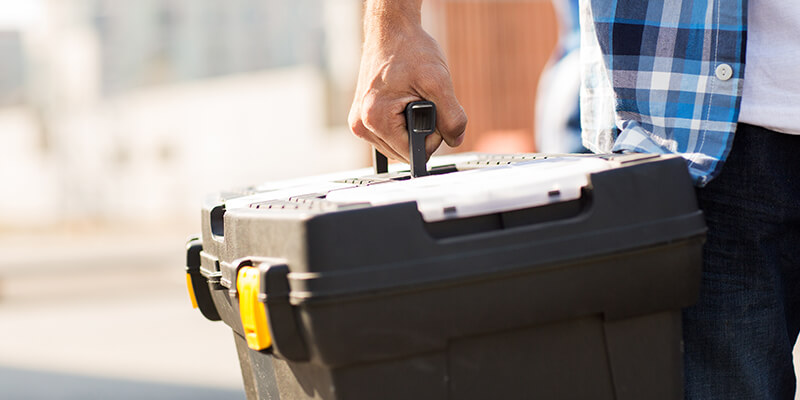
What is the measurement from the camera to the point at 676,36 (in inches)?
50.8

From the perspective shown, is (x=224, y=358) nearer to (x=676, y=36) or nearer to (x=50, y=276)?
(x=676, y=36)

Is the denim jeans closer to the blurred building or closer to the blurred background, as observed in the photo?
the blurred background

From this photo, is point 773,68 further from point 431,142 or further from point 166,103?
point 166,103

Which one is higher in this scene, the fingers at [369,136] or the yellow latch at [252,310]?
the fingers at [369,136]

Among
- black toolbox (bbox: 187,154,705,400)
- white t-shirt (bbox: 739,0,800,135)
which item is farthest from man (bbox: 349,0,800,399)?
black toolbox (bbox: 187,154,705,400)

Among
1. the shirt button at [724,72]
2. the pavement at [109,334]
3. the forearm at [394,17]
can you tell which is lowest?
the pavement at [109,334]

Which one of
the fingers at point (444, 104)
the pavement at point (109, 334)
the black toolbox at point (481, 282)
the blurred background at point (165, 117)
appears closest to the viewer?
the black toolbox at point (481, 282)

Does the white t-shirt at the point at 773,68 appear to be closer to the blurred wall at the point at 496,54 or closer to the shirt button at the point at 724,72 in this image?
the shirt button at the point at 724,72

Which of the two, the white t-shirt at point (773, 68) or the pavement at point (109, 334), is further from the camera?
the pavement at point (109, 334)

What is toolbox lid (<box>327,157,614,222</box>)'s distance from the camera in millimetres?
1044

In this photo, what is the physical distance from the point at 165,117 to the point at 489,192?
12.9 m

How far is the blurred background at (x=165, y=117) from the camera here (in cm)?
949

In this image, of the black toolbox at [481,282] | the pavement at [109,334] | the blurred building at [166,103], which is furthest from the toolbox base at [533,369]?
the blurred building at [166,103]

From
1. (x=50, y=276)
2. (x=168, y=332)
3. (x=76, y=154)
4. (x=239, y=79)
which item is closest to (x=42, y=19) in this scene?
(x=76, y=154)
